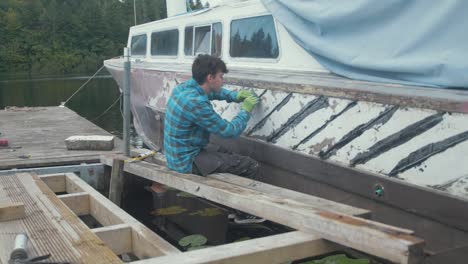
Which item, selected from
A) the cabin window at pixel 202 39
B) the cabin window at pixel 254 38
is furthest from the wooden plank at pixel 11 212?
the cabin window at pixel 202 39

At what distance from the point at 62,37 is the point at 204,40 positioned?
214 ft

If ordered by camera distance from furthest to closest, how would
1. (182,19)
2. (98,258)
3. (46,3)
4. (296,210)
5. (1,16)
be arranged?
(46,3)
(1,16)
(182,19)
(296,210)
(98,258)

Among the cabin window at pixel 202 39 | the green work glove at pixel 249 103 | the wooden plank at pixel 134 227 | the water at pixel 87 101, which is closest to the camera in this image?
the wooden plank at pixel 134 227

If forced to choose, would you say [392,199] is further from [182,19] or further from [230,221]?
[182,19]

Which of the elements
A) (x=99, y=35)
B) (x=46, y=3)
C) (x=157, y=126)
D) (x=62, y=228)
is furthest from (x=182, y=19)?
(x=46, y=3)

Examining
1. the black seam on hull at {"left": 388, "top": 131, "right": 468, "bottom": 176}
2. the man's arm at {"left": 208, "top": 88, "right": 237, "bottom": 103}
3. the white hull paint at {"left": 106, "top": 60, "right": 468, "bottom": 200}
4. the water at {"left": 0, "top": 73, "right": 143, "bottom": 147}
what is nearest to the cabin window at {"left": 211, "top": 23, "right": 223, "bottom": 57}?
the white hull paint at {"left": 106, "top": 60, "right": 468, "bottom": 200}

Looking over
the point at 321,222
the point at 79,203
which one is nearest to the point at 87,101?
the point at 79,203

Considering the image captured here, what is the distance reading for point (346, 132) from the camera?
4.18 metres

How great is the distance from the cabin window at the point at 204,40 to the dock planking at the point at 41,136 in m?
1.74

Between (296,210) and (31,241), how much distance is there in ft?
5.52

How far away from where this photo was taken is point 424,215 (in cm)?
368

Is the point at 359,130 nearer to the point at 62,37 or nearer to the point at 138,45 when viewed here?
the point at 138,45

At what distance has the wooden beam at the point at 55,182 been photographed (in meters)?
5.72

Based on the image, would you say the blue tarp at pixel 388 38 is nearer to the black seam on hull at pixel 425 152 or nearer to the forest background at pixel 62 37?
the black seam on hull at pixel 425 152
